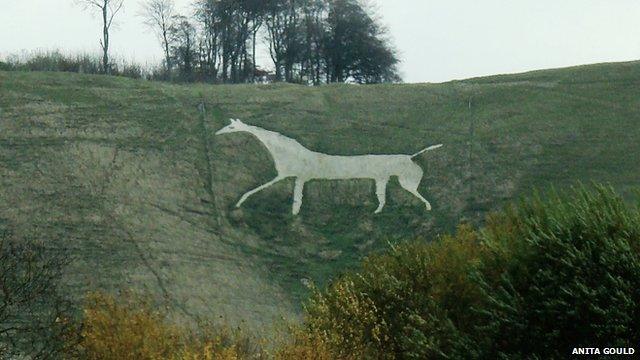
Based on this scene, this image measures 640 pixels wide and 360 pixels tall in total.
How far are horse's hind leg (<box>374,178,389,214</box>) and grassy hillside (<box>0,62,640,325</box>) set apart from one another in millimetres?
183

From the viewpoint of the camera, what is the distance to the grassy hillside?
23.9 m

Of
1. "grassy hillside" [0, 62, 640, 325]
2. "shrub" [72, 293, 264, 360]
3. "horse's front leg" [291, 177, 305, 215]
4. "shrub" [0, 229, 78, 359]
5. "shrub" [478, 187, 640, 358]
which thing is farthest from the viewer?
"horse's front leg" [291, 177, 305, 215]

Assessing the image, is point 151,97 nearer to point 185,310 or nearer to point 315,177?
point 315,177

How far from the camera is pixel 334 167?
28141 mm

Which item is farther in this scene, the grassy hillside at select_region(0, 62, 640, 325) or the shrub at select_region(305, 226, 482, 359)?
the grassy hillside at select_region(0, 62, 640, 325)

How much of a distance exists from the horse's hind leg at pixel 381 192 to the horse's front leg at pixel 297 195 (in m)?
1.99

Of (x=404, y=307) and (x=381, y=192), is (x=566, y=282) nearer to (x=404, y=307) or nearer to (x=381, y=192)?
(x=404, y=307)

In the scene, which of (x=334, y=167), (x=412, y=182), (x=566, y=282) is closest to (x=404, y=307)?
(x=566, y=282)

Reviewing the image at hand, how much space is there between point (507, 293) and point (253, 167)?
15077 millimetres

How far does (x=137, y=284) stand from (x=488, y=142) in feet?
38.2

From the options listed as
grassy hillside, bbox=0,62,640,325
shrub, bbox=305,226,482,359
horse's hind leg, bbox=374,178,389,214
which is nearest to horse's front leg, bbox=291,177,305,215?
grassy hillside, bbox=0,62,640,325

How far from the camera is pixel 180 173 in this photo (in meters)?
27.3

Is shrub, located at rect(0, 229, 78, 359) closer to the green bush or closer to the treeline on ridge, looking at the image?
the green bush

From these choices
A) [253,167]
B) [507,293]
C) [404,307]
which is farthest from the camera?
[253,167]
